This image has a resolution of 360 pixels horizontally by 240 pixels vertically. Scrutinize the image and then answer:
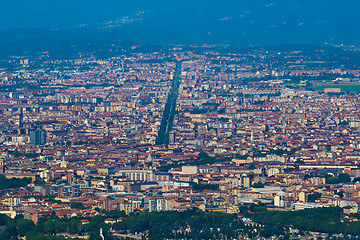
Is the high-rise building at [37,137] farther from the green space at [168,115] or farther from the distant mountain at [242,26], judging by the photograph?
the distant mountain at [242,26]

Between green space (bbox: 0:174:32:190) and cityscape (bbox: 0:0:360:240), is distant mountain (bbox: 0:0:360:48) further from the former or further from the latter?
green space (bbox: 0:174:32:190)

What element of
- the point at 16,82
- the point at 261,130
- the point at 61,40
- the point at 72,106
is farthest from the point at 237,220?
the point at 61,40

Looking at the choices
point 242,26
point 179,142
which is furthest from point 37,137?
point 242,26

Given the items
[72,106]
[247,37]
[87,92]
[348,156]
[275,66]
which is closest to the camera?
[348,156]

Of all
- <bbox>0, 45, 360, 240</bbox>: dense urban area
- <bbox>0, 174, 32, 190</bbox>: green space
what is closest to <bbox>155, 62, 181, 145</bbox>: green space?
<bbox>0, 45, 360, 240</bbox>: dense urban area

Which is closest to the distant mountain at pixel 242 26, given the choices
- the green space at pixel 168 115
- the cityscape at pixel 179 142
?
the cityscape at pixel 179 142

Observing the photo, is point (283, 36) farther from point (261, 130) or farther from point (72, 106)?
point (261, 130)
